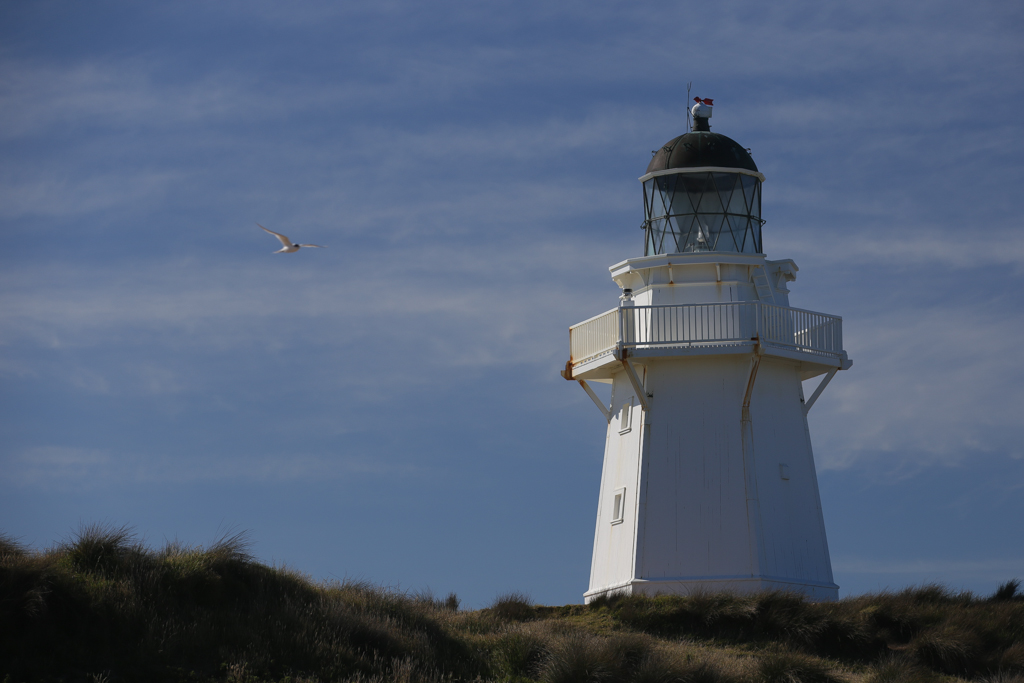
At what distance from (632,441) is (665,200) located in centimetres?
490

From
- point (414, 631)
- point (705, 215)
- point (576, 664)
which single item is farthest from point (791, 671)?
point (705, 215)

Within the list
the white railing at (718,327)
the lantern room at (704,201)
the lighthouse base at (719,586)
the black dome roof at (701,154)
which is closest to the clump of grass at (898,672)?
the lighthouse base at (719,586)

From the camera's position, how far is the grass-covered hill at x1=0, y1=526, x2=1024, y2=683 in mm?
14156

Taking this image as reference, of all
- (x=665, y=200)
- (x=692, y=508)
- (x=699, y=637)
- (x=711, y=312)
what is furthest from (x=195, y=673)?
(x=665, y=200)

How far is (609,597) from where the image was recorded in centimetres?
2156

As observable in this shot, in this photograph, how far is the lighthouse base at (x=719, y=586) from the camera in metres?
21.1

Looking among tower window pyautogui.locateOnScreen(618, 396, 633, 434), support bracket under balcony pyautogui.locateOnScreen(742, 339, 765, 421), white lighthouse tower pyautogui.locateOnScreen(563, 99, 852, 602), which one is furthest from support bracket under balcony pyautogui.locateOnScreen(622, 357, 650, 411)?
support bracket under balcony pyautogui.locateOnScreen(742, 339, 765, 421)

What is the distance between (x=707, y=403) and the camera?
2231 cm

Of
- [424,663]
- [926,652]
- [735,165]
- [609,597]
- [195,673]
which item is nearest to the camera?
[195,673]

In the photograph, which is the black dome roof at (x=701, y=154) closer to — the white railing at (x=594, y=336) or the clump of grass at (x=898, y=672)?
the white railing at (x=594, y=336)

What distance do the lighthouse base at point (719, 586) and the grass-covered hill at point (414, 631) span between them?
756mm

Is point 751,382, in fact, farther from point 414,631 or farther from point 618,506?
point 414,631

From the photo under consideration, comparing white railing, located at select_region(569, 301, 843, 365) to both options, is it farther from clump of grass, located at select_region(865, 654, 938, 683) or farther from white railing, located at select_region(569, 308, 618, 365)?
clump of grass, located at select_region(865, 654, 938, 683)

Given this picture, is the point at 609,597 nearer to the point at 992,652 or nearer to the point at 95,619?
the point at 992,652
